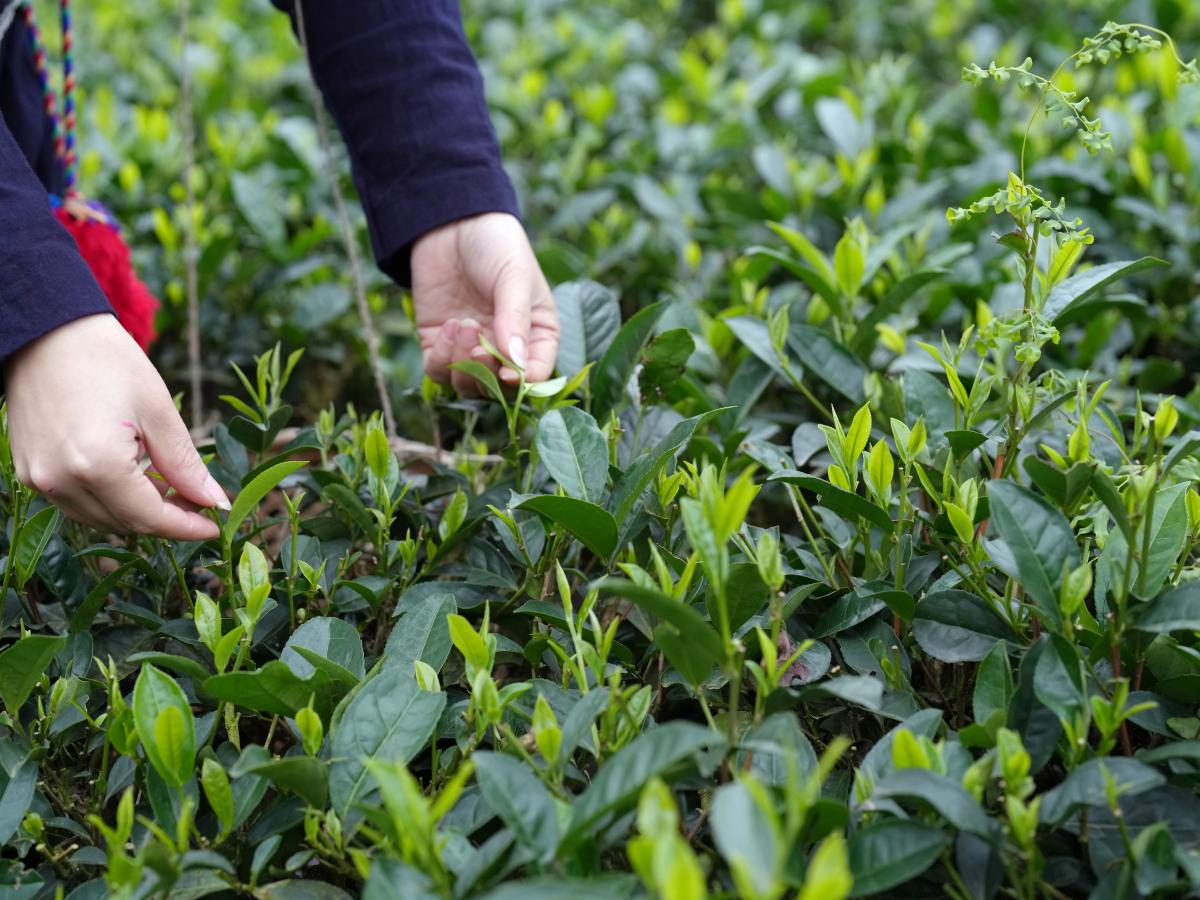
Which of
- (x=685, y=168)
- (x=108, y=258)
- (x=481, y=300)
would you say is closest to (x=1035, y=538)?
(x=481, y=300)

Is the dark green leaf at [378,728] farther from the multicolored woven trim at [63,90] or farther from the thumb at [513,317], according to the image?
the multicolored woven trim at [63,90]

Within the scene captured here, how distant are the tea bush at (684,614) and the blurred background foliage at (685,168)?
24 millimetres

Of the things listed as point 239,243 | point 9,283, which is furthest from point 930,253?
point 9,283

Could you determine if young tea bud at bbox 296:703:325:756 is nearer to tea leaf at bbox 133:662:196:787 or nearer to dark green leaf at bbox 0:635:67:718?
tea leaf at bbox 133:662:196:787

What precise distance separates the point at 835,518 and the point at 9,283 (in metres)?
0.85

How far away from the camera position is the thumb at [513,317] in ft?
4.61

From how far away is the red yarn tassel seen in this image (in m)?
1.73

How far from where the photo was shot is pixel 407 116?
5.36 ft

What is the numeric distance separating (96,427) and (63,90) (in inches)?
38.3

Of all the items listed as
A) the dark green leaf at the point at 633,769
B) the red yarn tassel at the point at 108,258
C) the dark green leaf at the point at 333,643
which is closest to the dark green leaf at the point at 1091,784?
the dark green leaf at the point at 633,769

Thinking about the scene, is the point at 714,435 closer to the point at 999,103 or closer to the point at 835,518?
the point at 835,518

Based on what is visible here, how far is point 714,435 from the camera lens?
5.40ft

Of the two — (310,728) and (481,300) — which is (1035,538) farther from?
(481,300)

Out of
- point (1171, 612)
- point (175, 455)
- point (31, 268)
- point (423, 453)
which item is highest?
point (31, 268)
